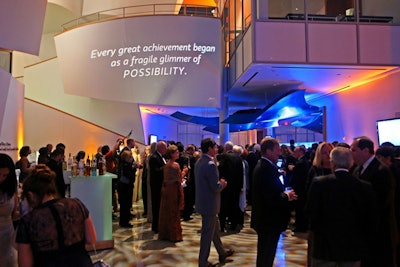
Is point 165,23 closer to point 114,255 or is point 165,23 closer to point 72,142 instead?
point 72,142

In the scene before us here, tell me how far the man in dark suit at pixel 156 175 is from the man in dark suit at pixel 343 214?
3941 mm

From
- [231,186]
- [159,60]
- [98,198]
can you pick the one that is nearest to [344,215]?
[98,198]

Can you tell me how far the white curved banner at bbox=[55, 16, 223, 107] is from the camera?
12438 mm

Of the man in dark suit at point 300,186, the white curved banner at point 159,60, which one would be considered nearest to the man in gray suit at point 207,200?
the man in dark suit at point 300,186

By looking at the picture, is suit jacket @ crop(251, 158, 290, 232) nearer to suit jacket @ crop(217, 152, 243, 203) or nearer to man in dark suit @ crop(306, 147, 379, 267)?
man in dark suit @ crop(306, 147, 379, 267)

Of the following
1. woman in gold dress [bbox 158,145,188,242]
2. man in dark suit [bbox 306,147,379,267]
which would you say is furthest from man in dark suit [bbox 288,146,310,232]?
man in dark suit [bbox 306,147,379,267]

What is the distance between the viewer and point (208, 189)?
4.29 metres

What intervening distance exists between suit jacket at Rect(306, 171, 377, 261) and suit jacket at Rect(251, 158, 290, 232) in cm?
68

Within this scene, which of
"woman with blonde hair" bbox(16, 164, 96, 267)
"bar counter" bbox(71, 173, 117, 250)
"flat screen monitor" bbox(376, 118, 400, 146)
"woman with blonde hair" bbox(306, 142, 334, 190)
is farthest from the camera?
"flat screen monitor" bbox(376, 118, 400, 146)

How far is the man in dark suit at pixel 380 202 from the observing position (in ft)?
9.84

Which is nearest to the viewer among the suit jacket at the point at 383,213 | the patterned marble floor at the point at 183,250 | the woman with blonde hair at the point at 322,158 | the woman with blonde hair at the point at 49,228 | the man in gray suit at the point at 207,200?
the woman with blonde hair at the point at 49,228

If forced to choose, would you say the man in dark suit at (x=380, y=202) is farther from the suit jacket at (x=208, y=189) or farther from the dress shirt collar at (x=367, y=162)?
the suit jacket at (x=208, y=189)

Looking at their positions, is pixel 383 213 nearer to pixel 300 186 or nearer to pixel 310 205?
pixel 310 205

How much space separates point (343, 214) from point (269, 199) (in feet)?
2.76
